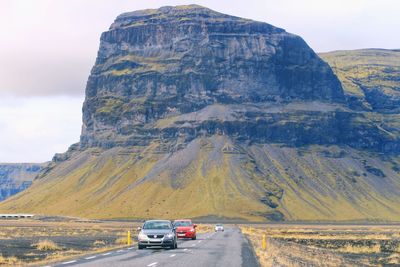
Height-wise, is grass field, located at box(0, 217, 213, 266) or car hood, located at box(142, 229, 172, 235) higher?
car hood, located at box(142, 229, 172, 235)

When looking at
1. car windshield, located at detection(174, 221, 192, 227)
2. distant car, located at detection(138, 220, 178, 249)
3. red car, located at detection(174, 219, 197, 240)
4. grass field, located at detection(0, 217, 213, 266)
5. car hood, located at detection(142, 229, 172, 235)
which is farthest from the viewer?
car windshield, located at detection(174, 221, 192, 227)

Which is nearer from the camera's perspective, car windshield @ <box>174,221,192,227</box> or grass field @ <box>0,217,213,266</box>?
grass field @ <box>0,217,213,266</box>

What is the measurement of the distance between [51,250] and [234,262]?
1912 centimetres

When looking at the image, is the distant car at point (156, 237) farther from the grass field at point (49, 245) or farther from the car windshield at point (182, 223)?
the car windshield at point (182, 223)

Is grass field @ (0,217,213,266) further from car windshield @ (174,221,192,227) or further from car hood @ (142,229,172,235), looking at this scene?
car windshield @ (174,221,192,227)

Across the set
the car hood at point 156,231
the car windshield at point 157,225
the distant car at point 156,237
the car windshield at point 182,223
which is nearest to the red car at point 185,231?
the car windshield at point 182,223

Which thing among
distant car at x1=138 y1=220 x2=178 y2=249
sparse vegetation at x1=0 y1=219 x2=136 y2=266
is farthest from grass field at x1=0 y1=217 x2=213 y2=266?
distant car at x1=138 y1=220 x2=178 y2=249

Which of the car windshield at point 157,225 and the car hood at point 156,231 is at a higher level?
the car windshield at point 157,225

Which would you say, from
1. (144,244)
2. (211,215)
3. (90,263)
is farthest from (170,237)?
(211,215)

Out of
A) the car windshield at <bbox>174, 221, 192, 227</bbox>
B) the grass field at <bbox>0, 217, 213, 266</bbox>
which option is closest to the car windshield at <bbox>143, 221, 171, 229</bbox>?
the grass field at <bbox>0, 217, 213, 266</bbox>

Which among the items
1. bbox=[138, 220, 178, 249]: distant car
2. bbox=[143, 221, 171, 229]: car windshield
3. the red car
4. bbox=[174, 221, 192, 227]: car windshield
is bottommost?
the red car

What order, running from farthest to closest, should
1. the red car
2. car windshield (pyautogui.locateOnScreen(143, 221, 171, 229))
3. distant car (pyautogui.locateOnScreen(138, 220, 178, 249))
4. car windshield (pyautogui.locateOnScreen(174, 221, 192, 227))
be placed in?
car windshield (pyautogui.locateOnScreen(174, 221, 192, 227)), the red car, car windshield (pyautogui.locateOnScreen(143, 221, 171, 229)), distant car (pyautogui.locateOnScreen(138, 220, 178, 249))

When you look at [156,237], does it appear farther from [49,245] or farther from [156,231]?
[49,245]

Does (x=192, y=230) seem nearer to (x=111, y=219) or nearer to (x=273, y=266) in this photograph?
(x=273, y=266)
